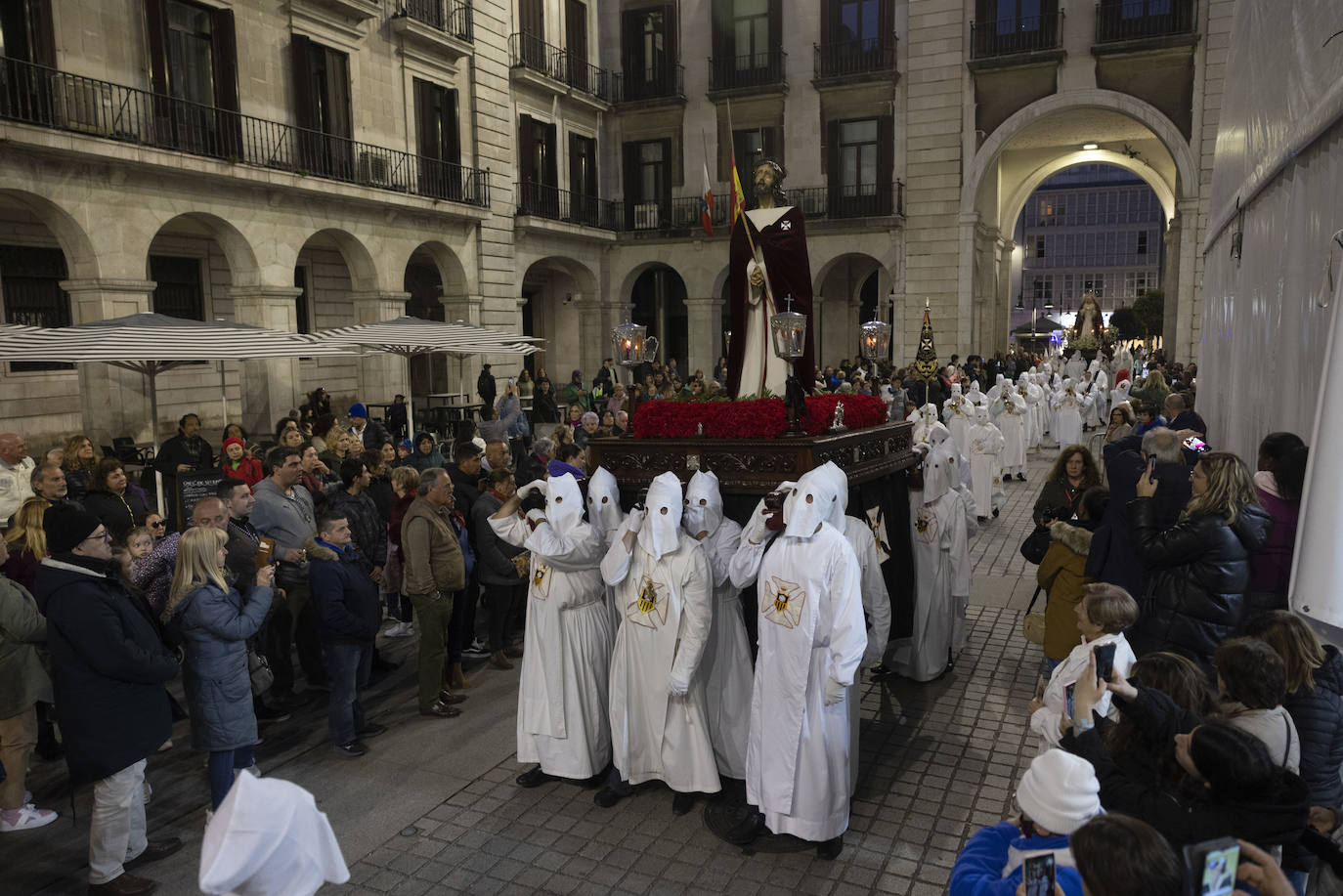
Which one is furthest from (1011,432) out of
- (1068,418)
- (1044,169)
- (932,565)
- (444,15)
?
(1044,169)

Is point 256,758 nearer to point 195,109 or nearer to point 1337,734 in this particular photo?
point 1337,734

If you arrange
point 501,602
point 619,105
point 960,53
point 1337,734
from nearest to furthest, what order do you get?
point 1337,734, point 501,602, point 960,53, point 619,105

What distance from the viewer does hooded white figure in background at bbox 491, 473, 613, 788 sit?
5465mm

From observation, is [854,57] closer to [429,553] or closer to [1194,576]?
[429,553]

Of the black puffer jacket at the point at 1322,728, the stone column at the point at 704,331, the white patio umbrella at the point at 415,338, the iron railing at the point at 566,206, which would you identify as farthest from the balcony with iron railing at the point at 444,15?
the black puffer jacket at the point at 1322,728

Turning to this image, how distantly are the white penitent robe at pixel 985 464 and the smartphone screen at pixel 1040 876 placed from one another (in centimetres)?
1119

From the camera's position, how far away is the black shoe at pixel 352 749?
6008 mm

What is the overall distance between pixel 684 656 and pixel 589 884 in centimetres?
123

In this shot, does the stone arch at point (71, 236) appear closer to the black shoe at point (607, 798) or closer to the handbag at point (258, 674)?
the handbag at point (258, 674)

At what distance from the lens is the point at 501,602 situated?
25.5 ft

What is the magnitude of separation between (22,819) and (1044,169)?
1308 inches

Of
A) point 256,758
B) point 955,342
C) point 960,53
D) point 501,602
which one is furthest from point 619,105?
point 256,758

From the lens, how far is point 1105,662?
316 centimetres

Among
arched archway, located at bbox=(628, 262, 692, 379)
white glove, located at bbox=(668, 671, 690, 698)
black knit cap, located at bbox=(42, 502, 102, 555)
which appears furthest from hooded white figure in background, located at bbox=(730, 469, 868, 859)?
arched archway, located at bbox=(628, 262, 692, 379)
